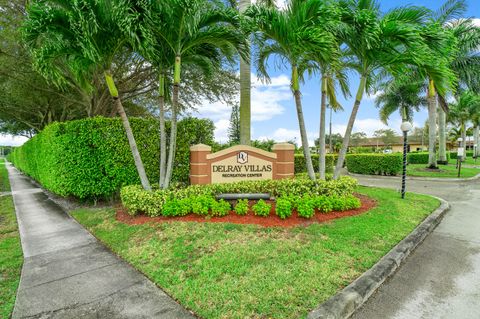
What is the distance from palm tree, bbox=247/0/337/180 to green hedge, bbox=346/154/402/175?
11817mm

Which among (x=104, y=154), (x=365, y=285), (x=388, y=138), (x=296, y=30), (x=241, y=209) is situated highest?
(x=388, y=138)

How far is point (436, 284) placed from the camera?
353cm

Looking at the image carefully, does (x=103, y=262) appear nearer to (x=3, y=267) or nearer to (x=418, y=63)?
(x=3, y=267)

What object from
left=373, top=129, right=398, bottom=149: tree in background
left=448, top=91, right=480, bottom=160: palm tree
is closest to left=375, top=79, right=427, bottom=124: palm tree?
left=448, top=91, right=480, bottom=160: palm tree

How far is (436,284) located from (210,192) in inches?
186

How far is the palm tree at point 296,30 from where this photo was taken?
5.83 m

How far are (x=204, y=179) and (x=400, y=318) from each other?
539 centimetres

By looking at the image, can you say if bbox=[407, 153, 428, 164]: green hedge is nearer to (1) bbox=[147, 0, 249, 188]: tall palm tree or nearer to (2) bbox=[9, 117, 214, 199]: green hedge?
(1) bbox=[147, 0, 249, 188]: tall palm tree

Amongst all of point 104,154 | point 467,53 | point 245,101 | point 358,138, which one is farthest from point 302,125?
point 358,138

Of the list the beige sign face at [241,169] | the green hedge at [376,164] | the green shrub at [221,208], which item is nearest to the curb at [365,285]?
the green shrub at [221,208]

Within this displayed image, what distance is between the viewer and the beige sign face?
7461 mm

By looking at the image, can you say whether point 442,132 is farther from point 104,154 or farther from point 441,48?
point 104,154

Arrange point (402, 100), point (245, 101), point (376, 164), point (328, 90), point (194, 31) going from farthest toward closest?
point (402, 100) → point (376, 164) → point (328, 90) → point (245, 101) → point (194, 31)

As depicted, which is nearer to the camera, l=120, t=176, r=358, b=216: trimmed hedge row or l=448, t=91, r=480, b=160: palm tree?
l=120, t=176, r=358, b=216: trimmed hedge row
